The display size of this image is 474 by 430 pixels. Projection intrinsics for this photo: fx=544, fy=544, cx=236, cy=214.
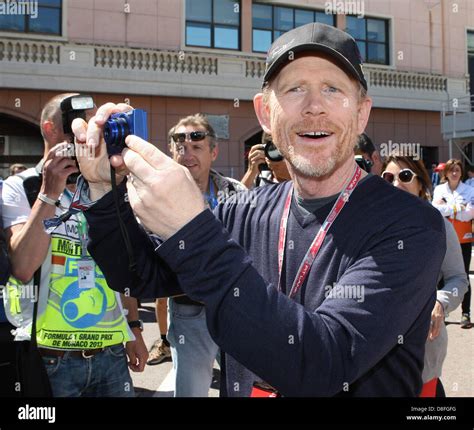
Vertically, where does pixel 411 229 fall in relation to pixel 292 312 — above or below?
above

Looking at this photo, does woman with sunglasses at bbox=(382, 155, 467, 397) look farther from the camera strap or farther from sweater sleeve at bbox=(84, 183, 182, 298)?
the camera strap

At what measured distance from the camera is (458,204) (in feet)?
24.8

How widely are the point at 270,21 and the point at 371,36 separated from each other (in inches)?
150

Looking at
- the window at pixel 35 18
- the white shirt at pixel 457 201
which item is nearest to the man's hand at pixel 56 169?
the white shirt at pixel 457 201

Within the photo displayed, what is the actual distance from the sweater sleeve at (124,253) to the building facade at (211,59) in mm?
13840

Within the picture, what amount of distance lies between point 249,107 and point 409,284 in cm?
1630

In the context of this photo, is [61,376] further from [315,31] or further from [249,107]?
[249,107]

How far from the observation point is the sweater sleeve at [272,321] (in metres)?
1.03

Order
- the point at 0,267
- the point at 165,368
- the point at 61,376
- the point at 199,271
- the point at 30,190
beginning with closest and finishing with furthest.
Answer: the point at 199,271
the point at 0,267
the point at 61,376
the point at 30,190
the point at 165,368

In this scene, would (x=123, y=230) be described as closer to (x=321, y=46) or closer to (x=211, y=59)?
(x=321, y=46)

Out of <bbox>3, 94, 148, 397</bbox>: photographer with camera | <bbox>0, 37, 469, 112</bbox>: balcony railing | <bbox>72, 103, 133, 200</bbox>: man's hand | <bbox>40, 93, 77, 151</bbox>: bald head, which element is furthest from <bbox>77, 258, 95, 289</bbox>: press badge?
<bbox>0, 37, 469, 112</bbox>: balcony railing

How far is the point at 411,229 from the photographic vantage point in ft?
4.07

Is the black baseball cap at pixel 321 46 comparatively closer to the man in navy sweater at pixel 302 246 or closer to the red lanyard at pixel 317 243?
the man in navy sweater at pixel 302 246

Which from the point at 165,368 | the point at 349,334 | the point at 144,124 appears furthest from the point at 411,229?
the point at 165,368
